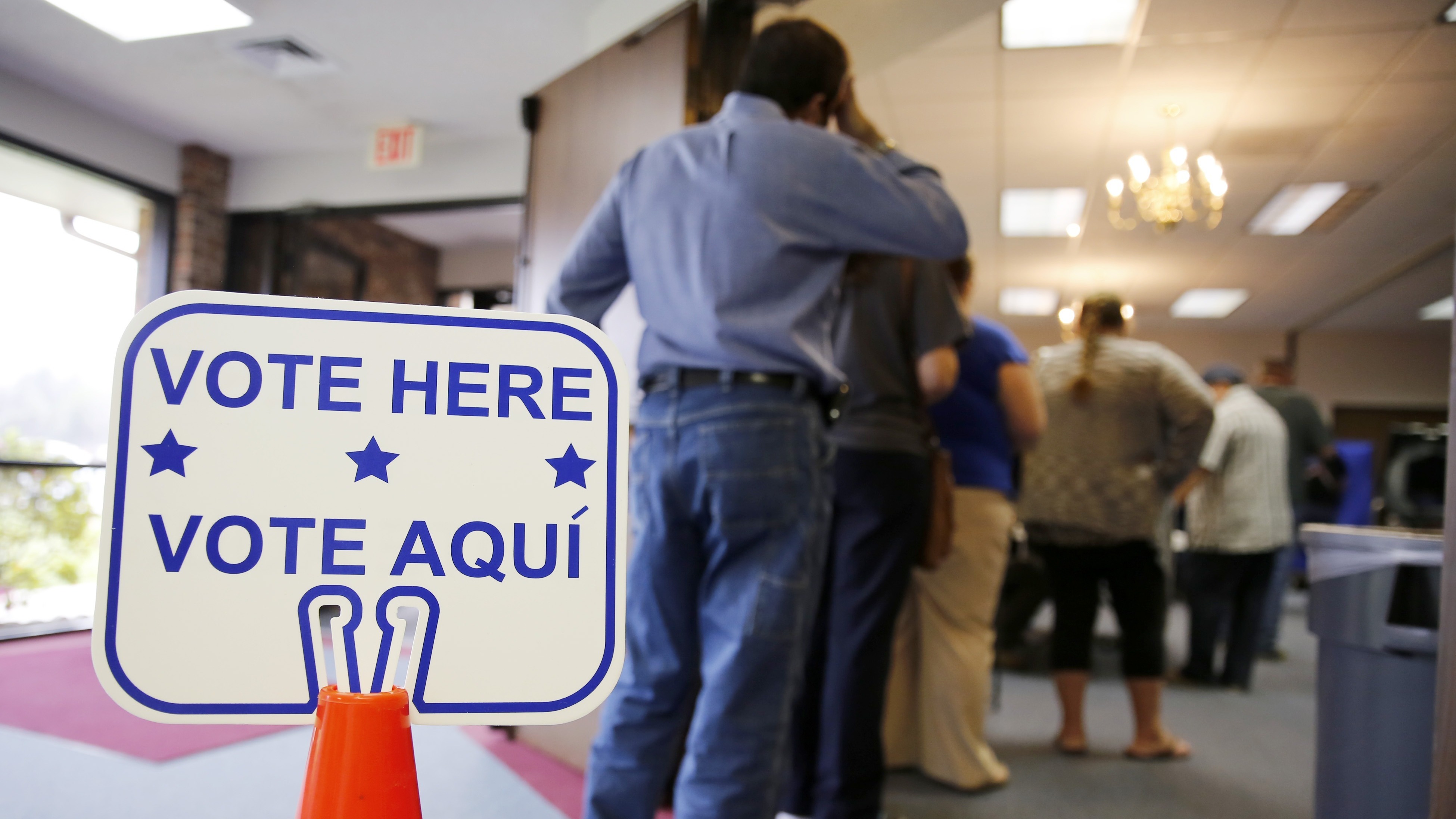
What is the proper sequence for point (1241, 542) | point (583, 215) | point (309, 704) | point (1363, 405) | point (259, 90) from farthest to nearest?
point (1363, 405) → point (1241, 542) → point (583, 215) → point (259, 90) → point (309, 704)

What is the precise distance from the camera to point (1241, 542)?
347 cm

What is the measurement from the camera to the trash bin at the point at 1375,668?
116cm

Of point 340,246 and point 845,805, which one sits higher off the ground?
point 340,246

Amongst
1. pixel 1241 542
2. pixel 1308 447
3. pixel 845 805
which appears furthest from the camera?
pixel 1308 447

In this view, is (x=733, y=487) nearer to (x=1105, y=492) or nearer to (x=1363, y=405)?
(x=1105, y=492)

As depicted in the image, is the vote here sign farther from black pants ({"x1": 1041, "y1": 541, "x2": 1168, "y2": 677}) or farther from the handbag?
black pants ({"x1": 1041, "y1": 541, "x2": 1168, "y2": 677})

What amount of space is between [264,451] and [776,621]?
Result: 714 millimetres

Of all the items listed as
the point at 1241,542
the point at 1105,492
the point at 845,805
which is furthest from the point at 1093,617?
the point at 1241,542

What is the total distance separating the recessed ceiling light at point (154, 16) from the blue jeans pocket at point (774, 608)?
81 cm

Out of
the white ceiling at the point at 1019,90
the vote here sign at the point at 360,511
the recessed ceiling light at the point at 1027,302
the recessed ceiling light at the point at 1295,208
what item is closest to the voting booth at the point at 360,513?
the vote here sign at the point at 360,511

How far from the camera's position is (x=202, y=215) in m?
0.92

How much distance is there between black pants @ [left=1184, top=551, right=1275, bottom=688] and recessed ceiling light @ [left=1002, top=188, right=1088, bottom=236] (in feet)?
9.49

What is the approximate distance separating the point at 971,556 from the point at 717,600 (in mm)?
1187

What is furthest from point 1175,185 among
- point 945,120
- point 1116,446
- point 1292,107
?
point 1116,446
